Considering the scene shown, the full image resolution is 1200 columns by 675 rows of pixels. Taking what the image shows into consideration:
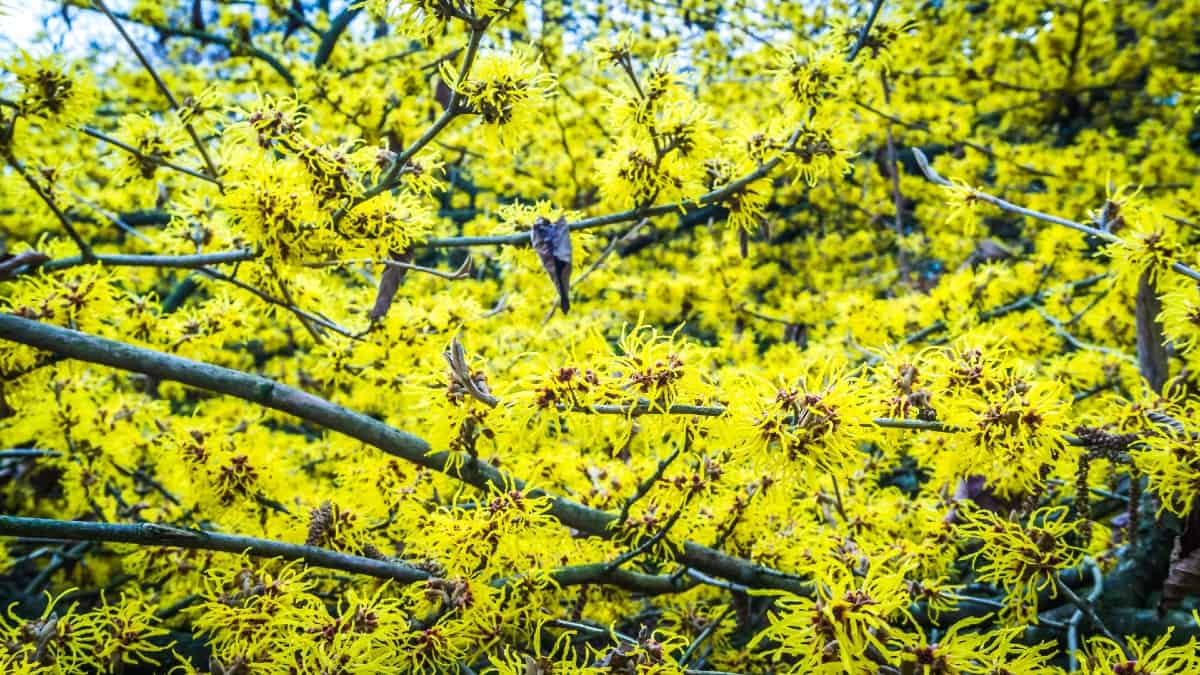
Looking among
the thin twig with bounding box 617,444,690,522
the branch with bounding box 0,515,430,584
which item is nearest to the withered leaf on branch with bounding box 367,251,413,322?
the branch with bounding box 0,515,430,584

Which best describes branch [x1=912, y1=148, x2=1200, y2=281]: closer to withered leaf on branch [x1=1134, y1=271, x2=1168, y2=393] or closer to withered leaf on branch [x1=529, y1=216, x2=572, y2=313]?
withered leaf on branch [x1=1134, y1=271, x2=1168, y2=393]

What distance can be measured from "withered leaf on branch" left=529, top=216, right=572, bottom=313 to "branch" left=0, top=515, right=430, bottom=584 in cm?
74

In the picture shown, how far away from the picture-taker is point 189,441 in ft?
6.46

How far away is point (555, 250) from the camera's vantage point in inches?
68.0

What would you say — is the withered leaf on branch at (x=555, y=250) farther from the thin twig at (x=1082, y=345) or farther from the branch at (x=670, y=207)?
the thin twig at (x=1082, y=345)

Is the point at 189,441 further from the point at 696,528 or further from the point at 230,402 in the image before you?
the point at 230,402

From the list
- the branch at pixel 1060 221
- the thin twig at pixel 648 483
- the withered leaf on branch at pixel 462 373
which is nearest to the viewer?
the withered leaf on branch at pixel 462 373

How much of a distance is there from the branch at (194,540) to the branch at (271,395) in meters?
0.28

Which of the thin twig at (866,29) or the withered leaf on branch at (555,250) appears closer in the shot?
the withered leaf on branch at (555,250)

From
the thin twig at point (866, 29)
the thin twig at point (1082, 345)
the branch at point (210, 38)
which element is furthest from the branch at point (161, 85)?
the thin twig at point (1082, 345)

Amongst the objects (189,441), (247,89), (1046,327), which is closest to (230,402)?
(189,441)

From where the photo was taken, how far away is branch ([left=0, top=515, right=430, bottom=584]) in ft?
4.51

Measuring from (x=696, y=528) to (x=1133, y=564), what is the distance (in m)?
1.17

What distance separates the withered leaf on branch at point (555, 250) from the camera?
172cm
